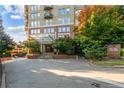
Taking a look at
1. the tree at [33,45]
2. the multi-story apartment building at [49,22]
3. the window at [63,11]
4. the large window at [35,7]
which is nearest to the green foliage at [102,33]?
the multi-story apartment building at [49,22]

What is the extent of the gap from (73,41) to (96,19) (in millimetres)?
512

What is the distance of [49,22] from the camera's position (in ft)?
13.7

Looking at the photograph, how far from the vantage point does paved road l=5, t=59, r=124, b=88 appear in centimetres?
364

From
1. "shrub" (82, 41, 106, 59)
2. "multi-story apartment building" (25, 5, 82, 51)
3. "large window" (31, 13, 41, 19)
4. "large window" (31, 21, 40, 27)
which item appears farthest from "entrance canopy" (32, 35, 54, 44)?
"shrub" (82, 41, 106, 59)

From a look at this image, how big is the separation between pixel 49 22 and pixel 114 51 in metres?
1.13

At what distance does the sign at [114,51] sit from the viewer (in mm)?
4066

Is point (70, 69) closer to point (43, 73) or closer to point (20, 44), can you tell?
point (43, 73)

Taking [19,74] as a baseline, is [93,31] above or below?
above

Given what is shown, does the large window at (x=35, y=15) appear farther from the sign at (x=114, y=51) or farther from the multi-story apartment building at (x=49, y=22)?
the sign at (x=114, y=51)

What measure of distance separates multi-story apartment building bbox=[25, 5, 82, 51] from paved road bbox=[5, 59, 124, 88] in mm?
302

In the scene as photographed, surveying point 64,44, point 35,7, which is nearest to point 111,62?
point 64,44

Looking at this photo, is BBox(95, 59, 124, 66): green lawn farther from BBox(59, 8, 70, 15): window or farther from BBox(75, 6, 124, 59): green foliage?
→ BBox(59, 8, 70, 15): window
